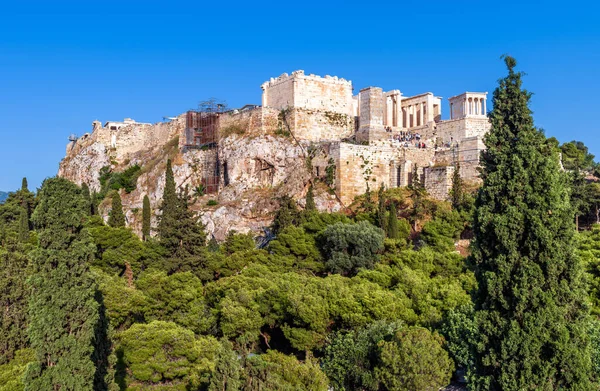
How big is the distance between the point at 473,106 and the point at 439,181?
373 inches

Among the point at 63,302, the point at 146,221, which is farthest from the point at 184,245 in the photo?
the point at 63,302

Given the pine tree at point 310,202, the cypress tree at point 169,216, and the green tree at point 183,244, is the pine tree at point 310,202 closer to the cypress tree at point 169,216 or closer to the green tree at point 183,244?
the cypress tree at point 169,216

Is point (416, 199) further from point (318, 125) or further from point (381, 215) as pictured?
point (318, 125)

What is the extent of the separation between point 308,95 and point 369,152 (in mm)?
8239

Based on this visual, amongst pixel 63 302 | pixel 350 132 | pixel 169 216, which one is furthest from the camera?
pixel 350 132

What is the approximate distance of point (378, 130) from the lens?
163 feet

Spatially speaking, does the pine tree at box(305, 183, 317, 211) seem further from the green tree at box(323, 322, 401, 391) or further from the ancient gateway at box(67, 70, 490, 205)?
the green tree at box(323, 322, 401, 391)

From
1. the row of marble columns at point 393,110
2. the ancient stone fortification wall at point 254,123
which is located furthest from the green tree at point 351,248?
the row of marble columns at point 393,110

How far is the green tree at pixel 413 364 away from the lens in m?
21.6

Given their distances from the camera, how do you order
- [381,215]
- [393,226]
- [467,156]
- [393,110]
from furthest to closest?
[393,110], [467,156], [381,215], [393,226]

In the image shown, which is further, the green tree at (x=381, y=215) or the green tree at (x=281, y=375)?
the green tree at (x=381, y=215)

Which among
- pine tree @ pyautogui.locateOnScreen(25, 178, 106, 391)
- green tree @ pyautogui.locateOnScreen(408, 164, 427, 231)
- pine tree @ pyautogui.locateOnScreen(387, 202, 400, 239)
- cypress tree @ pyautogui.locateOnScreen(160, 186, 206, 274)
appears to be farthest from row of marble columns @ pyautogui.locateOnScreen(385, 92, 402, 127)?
pine tree @ pyautogui.locateOnScreen(25, 178, 106, 391)

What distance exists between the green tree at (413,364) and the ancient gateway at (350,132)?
21680mm

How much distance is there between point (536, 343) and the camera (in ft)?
44.2
